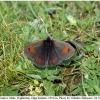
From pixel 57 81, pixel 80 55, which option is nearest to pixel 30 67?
pixel 57 81

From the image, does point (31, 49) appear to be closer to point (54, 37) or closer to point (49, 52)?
point (49, 52)

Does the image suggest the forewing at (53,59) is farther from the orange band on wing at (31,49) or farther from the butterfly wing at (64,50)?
the orange band on wing at (31,49)

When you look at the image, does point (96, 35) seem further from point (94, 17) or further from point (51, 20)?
point (51, 20)

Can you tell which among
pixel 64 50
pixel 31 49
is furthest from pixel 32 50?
pixel 64 50

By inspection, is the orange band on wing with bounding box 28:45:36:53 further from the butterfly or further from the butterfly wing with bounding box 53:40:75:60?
the butterfly wing with bounding box 53:40:75:60

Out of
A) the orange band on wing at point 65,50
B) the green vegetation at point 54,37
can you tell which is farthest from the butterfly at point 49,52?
the green vegetation at point 54,37
